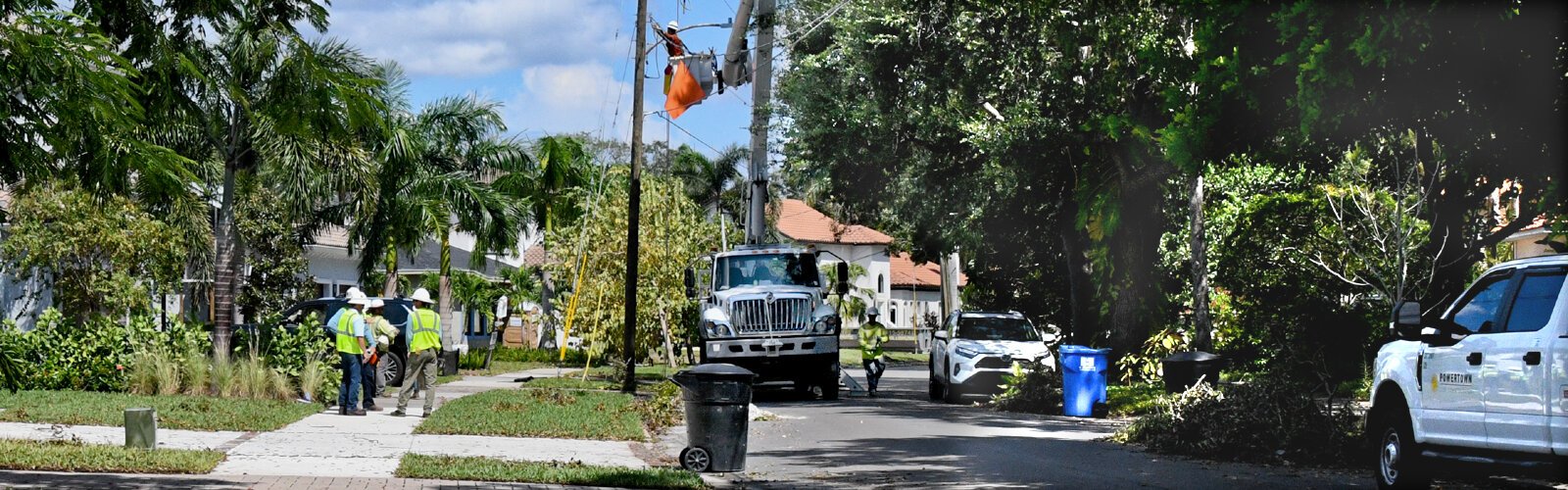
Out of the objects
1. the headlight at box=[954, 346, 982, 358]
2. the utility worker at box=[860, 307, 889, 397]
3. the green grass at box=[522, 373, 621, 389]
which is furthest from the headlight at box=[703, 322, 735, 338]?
the headlight at box=[954, 346, 982, 358]

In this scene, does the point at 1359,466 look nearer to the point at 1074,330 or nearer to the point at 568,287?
the point at 1074,330

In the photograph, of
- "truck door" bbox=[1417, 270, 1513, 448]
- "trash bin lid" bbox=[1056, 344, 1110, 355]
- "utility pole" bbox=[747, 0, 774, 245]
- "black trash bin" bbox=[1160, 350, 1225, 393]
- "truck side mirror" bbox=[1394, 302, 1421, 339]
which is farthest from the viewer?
"utility pole" bbox=[747, 0, 774, 245]

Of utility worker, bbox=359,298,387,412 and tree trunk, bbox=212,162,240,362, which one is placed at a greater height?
tree trunk, bbox=212,162,240,362

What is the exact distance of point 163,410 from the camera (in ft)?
59.6

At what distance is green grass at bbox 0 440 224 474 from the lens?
1234 centimetres

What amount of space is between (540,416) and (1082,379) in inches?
309

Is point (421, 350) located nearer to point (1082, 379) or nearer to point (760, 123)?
point (1082, 379)

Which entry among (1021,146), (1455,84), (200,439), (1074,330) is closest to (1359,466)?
(1455,84)

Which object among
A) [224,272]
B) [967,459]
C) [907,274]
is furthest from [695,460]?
[907,274]

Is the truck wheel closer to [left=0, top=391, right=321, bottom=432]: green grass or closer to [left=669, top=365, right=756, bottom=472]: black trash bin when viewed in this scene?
[left=669, top=365, right=756, bottom=472]: black trash bin

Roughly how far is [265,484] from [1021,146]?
18.4 metres

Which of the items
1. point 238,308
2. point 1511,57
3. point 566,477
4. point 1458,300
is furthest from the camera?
point 238,308

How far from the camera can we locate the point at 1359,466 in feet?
48.5

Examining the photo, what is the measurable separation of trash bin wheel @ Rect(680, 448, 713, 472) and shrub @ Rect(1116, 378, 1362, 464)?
514 cm
